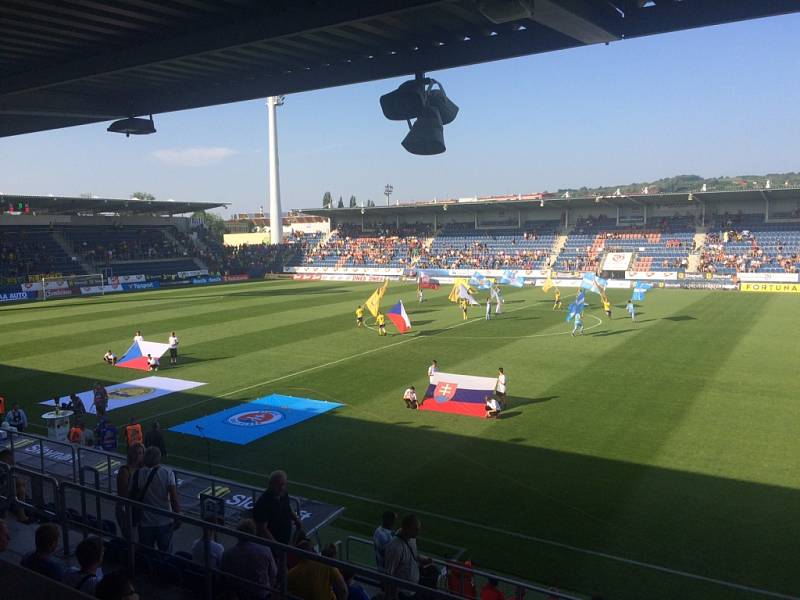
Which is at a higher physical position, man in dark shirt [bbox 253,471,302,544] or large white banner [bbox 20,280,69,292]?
man in dark shirt [bbox 253,471,302,544]

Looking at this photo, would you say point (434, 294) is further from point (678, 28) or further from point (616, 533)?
point (678, 28)

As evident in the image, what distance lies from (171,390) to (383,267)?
180 feet

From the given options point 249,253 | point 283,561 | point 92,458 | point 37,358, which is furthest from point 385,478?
point 249,253

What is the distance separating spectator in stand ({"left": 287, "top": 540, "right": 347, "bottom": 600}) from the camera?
220 inches

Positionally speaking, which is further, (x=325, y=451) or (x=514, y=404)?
(x=514, y=404)

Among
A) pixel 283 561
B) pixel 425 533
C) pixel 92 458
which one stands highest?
pixel 283 561

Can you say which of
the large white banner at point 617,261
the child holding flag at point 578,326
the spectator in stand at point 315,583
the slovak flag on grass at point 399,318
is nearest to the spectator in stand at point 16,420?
the spectator in stand at point 315,583

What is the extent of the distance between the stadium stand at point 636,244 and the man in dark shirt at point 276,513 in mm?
61177

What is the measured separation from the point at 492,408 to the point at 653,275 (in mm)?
47924

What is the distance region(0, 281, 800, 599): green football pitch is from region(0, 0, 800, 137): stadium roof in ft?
26.4

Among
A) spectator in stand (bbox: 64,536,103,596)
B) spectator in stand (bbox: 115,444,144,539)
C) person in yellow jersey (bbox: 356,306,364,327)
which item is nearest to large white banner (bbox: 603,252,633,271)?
person in yellow jersey (bbox: 356,306,364,327)

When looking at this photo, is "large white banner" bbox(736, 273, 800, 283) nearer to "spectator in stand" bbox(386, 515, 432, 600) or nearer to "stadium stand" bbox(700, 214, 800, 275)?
"stadium stand" bbox(700, 214, 800, 275)

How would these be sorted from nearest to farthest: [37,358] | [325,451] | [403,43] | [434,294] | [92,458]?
[403,43] < [92,458] < [325,451] < [37,358] < [434,294]

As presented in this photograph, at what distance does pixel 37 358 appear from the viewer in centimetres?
2844
